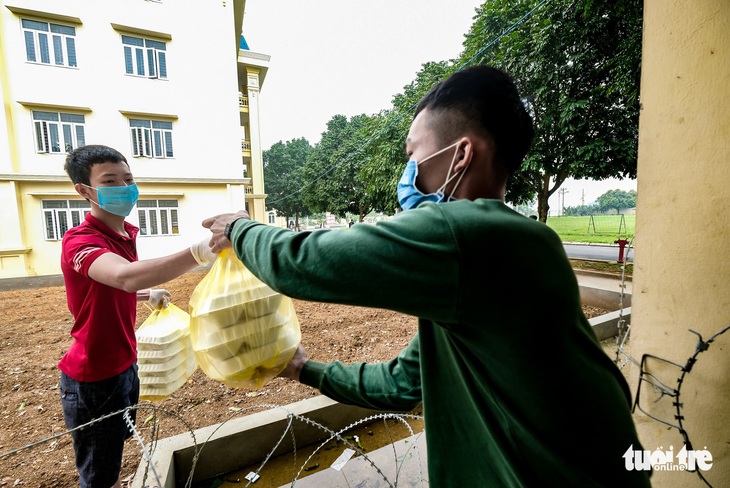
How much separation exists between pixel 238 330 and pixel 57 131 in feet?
47.0

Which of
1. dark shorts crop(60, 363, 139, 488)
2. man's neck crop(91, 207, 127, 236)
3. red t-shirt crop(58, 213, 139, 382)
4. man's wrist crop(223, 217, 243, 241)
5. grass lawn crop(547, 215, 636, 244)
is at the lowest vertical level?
grass lawn crop(547, 215, 636, 244)

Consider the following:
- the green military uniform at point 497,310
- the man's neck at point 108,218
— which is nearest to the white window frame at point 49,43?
the man's neck at point 108,218

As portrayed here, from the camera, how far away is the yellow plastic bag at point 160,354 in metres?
2.09

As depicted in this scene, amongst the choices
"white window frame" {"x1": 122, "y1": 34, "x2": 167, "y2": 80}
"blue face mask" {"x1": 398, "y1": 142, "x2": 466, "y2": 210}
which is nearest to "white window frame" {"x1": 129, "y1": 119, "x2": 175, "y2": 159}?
"white window frame" {"x1": 122, "y1": 34, "x2": 167, "y2": 80}

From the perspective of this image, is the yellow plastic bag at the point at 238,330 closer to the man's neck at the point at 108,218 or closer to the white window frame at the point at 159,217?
the man's neck at the point at 108,218

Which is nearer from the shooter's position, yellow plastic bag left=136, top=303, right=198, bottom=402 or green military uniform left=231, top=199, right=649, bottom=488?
green military uniform left=231, top=199, right=649, bottom=488

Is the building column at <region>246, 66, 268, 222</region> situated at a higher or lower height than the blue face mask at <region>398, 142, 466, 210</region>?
higher

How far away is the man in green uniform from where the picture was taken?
28.5 inches

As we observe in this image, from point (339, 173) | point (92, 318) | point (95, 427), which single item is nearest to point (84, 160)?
point (92, 318)

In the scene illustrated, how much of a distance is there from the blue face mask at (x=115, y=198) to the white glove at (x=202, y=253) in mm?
879

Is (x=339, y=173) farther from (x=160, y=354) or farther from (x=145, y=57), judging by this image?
(x=160, y=354)

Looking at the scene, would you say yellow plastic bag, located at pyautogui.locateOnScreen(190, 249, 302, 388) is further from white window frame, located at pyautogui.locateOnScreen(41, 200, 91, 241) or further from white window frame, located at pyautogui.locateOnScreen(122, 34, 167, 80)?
white window frame, located at pyautogui.locateOnScreen(122, 34, 167, 80)

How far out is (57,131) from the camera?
11.2 meters

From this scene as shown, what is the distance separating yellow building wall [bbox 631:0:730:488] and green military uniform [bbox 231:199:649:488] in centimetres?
121
